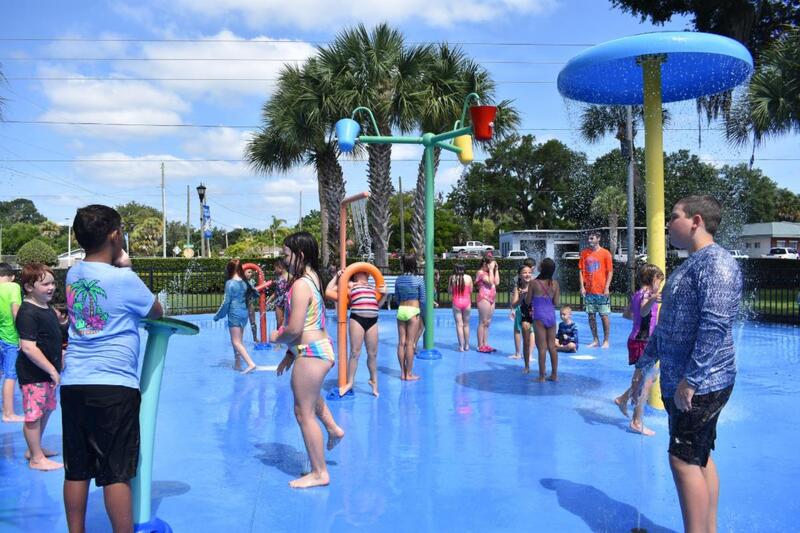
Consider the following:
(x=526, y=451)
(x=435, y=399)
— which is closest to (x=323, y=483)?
(x=526, y=451)

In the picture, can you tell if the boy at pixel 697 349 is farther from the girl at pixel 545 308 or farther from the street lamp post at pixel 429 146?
the street lamp post at pixel 429 146

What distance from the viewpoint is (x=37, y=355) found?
4.35 m

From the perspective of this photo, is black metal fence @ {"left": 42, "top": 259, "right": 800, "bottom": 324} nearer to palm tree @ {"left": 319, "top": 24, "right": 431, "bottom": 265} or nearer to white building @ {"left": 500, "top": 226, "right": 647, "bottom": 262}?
palm tree @ {"left": 319, "top": 24, "right": 431, "bottom": 265}

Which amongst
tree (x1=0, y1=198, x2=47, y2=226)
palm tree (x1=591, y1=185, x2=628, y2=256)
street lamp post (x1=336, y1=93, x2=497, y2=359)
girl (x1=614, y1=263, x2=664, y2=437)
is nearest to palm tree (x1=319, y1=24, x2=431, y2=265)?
street lamp post (x1=336, y1=93, x2=497, y2=359)

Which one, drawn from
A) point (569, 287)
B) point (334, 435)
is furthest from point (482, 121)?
A: point (569, 287)

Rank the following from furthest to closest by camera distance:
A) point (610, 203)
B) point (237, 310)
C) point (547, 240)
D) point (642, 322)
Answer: point (547, 240), point (610, 203), point (237, 310), point (642, 322)

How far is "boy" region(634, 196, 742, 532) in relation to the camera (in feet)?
9.29

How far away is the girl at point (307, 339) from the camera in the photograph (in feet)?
13.2

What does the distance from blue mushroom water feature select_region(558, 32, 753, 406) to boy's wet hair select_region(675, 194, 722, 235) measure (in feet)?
9.07

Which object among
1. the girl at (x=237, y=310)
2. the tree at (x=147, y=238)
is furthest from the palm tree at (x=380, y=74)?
the tree at (x=147, y=238)

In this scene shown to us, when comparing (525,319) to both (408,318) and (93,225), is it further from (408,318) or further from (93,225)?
(93,225)

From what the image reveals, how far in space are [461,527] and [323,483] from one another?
3.39ft

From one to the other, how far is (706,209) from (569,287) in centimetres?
2084

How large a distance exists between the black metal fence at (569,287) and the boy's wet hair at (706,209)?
42.5ft
